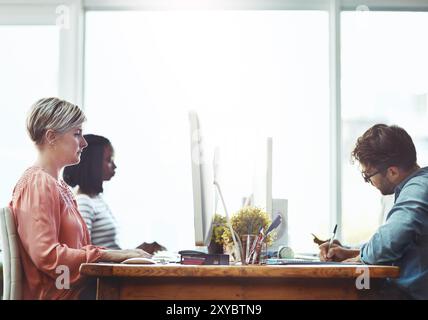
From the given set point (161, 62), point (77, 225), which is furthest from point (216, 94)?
point (77, 225)

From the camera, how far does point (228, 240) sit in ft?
8.30

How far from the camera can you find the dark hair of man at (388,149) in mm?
2629

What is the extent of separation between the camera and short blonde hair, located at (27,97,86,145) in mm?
2592

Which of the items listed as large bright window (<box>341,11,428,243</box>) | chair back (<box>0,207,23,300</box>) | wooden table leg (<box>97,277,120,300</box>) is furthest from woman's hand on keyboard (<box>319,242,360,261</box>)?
large bright window (<box>341,11,428,243</box>)

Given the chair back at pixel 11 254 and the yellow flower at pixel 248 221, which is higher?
the yellow flower at pixel 248 221

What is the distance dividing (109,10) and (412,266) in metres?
3.48

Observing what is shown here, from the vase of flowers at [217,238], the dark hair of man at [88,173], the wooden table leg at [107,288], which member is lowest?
the wooden table leg at [107,288]

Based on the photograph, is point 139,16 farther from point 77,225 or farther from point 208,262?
point 208,262

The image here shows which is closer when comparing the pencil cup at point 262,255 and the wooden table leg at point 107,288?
the wooden table leg at point 107,288

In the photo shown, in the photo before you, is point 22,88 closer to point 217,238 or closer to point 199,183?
point 217,238

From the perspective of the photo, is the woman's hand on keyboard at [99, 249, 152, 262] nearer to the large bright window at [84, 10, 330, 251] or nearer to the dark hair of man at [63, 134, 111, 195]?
the dark hair of man at [63, 134, 111, 195]

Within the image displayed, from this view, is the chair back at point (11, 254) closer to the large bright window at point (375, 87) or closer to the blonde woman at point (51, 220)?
the blonde woman at point (51, 220)

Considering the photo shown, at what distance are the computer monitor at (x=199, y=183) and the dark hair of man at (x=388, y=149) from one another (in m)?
0.69

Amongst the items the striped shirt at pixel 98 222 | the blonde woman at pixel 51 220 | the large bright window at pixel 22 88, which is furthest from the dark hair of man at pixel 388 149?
the large bright window at pixel 22 88
